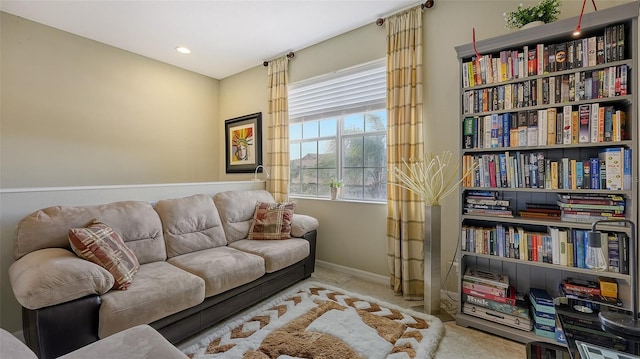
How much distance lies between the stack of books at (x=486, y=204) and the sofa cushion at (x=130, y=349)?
2.03 metres

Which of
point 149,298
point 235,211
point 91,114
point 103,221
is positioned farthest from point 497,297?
point 91,114

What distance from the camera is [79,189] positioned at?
2092mm

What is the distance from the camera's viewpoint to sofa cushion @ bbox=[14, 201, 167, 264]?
164 cm

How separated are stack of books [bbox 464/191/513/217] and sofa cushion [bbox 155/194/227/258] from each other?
7.38 feet

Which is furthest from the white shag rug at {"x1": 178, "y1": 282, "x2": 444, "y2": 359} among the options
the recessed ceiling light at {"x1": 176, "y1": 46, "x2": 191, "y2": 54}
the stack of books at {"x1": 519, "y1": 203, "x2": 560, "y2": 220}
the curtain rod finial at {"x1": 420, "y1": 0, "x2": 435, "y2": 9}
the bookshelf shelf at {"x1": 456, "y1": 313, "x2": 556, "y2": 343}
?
the recessed ceiling light at {"x1": 176, "y1": 46, "x2": 191, "y2": 54}

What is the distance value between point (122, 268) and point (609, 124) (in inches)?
123

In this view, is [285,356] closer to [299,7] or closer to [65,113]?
[299,7]

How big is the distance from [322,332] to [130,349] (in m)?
1.17

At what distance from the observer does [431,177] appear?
233 centimetres

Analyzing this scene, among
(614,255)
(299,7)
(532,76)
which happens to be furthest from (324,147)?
(614,255)

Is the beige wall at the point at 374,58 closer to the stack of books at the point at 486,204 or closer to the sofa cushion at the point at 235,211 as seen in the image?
the stack of books at the point at 486,204

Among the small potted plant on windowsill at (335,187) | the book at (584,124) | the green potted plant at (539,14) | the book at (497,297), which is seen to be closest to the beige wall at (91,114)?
the small potted plant on windowsill at (335,187)

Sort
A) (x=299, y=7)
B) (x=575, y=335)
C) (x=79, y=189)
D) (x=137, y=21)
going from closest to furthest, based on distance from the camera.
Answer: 1. (x=575, y=335)
2. (x=79, y=189)
3. (x=299, y=7)
4. (x=137, y=21)

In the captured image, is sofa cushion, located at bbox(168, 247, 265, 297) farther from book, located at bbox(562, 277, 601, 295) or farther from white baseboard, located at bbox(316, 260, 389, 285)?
book, located at bbox(562, 277, 601, 295)
